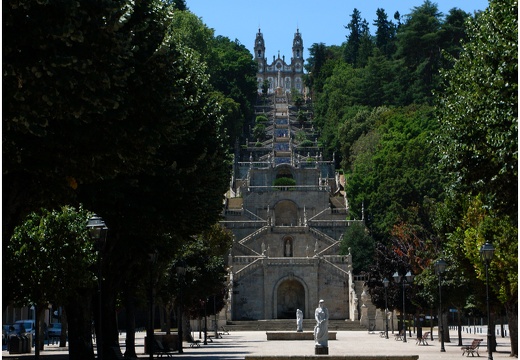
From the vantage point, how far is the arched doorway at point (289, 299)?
9750 centimetres

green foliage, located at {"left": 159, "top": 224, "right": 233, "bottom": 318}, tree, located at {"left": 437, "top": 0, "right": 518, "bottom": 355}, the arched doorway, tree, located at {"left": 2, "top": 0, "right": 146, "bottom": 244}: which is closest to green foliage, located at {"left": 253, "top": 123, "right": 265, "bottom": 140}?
the arched doorway

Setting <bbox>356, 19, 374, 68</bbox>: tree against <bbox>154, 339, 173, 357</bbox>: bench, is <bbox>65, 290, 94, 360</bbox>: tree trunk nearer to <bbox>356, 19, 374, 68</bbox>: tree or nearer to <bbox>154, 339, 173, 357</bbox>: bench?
<bbox>154, 339, 173, 357</bbox>: bench

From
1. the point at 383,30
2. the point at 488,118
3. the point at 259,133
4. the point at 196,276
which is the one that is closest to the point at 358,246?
the point at 196,276

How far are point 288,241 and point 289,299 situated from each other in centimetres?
674

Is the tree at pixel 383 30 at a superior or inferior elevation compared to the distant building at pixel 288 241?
superior

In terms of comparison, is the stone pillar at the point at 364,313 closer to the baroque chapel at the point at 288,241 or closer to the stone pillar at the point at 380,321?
the baroque chapel at the point at 288,241

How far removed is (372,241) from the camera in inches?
3878

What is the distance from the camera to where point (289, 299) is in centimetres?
9856

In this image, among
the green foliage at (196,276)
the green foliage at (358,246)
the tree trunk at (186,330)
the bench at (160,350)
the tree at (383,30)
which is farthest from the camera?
the tree at (383,30)

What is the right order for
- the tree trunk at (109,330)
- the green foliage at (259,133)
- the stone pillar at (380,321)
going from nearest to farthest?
the tree trunk at (109,330) → the stone pillar at (380,321) → the green foliage at (259,133)

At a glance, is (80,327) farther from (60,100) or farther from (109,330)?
(60,100)

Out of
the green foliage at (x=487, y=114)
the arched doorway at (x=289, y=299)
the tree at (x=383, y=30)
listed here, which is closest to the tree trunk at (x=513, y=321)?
the green foliage at (x=487, y=114)

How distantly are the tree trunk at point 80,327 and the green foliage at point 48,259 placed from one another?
1.38m

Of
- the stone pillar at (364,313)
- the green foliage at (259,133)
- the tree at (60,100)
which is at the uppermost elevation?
the green foliage at (259,133)
